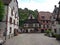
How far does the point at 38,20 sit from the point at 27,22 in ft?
19.1

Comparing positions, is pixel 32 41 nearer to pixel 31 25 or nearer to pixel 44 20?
pixel 31 25

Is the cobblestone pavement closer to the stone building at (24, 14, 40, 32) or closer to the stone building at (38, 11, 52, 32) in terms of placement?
the stone building at (24, 14, 40, 32)

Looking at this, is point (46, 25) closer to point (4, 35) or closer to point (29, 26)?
point (29, 26)

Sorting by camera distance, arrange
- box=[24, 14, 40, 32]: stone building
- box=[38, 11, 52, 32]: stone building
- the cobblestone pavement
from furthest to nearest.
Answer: box=[38, 11, 52, 32]: stone building < box=[24, 14, 40, 32]: stone building < the cobblestone pavement

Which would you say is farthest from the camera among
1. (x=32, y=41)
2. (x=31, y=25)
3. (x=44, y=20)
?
(x=44, y=20)

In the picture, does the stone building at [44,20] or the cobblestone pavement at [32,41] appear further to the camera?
the stone building at [44,20]

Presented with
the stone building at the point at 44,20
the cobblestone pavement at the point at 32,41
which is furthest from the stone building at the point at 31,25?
the cobblestone pavement at the point at 32,41

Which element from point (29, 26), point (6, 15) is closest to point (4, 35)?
point (6, 15)

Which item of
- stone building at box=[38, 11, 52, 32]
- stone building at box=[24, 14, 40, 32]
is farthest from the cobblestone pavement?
stone building at box=[38, 11, 52, 32]

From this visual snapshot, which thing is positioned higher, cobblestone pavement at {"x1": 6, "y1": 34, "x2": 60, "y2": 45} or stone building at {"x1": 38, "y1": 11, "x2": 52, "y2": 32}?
stone building at {"x1": 38, "y1": 11, "x2": 52, "y2": 32}

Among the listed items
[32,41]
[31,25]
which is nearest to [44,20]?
[31,25]

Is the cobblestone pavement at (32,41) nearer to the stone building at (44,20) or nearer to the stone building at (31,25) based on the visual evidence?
the stone building at (31,25)

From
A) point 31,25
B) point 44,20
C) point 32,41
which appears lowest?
point 32,41

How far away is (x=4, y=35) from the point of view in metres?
36.2
